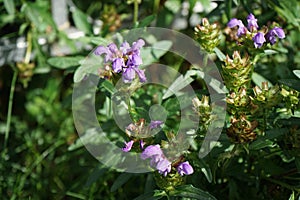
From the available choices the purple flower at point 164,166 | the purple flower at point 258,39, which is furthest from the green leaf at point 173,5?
the purple flower at point 164,166

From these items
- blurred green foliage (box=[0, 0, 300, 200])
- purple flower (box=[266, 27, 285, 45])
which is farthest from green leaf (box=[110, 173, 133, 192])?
purple flower (box=[266, 27, 285, 45])

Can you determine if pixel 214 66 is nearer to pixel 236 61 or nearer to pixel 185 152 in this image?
pixel 236 61

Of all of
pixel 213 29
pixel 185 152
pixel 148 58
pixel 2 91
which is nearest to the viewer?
pixel 185 152

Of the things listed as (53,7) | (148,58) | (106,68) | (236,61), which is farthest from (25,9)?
(236,61)

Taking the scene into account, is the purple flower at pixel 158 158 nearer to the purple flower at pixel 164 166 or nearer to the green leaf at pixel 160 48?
the purple flower at pixel 164 166

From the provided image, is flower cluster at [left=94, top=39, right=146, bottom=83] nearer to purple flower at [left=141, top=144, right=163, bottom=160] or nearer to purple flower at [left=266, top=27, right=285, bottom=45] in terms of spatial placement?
purple flower at [left=141, top=144, right=163, bottom=160]

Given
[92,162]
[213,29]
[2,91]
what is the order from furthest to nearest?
[2,91] → [92,162] → [213,29]
